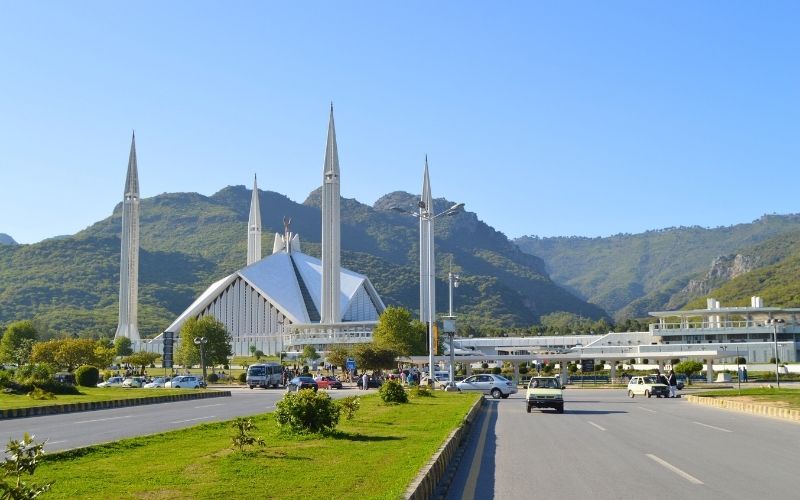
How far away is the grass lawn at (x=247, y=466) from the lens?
28.7 feet

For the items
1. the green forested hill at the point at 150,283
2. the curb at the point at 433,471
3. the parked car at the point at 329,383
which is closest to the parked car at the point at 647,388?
the parked car at the point at 329,383

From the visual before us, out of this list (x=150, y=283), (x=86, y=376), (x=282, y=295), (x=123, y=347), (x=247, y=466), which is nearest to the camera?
(x=247, y=466)

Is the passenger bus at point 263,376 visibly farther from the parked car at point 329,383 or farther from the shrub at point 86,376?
the shrub at point 86,376

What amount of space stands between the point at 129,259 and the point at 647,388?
7061 centimetres

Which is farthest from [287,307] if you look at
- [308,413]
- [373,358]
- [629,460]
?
[629,460]

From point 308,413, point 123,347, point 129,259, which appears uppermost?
point 129,259

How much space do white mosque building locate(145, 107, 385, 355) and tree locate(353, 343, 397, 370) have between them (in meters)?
28.8

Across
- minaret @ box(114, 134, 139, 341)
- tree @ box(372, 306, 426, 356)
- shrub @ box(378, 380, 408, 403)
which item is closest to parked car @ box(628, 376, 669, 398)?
shrub @ box(378, 380, 408, 403)

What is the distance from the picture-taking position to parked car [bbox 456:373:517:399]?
3925cm

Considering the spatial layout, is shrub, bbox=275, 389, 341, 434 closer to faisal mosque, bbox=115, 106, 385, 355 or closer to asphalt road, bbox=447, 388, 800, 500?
asphalt road, bbox=447, 388, 800, 500

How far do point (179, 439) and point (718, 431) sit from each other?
1102 cm

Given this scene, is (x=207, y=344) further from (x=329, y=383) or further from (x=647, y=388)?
(x=647, y=388)

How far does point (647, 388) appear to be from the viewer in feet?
130

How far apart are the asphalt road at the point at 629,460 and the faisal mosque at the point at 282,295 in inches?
2763
